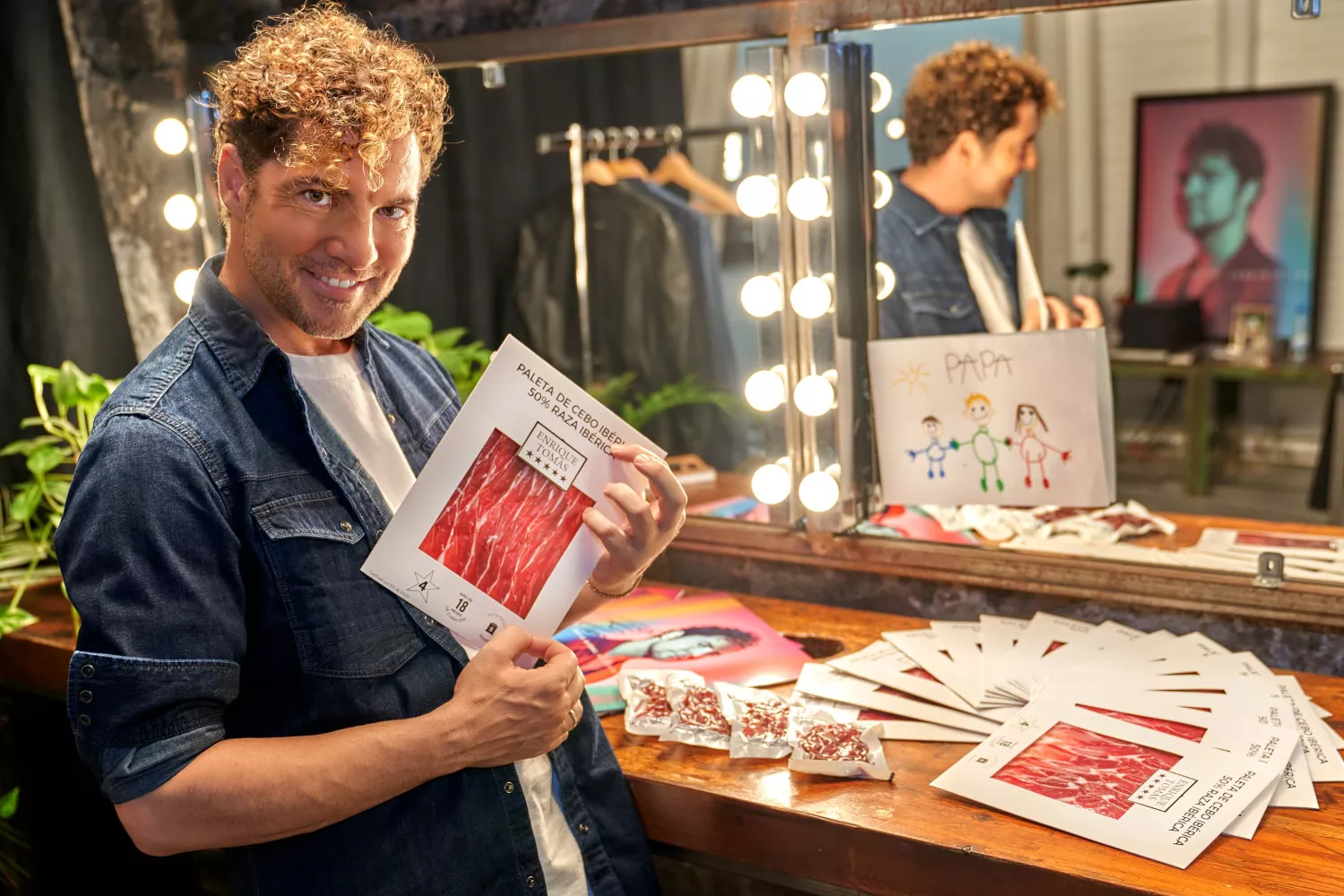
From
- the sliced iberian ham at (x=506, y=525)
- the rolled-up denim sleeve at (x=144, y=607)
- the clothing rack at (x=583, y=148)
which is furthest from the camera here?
the clothing rack at (x=583, y=148)

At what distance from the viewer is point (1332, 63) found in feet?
14.6

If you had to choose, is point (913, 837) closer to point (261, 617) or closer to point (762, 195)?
point (261, 617)

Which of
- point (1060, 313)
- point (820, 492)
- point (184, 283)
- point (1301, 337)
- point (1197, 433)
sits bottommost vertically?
point (1197, 433)

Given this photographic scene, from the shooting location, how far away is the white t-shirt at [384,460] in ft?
3.88

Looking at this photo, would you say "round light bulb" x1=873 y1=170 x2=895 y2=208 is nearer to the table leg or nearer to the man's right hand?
the man's right hand

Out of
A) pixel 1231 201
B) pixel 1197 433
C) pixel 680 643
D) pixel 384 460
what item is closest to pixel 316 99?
pixel 384 460

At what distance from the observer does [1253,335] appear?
438cm

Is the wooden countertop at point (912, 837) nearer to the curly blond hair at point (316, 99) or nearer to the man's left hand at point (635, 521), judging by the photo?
the man's left hand at point (635, 521)

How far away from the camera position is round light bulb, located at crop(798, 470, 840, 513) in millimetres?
1836

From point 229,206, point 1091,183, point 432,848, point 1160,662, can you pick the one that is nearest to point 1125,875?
point 1160,662

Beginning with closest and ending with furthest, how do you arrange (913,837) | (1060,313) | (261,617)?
(261,617), (913,837), (1060,313)

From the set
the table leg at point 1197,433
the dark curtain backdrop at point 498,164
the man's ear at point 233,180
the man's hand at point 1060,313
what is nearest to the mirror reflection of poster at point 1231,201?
the table leg at point 1197,433

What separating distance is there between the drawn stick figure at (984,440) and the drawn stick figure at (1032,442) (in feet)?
0.09

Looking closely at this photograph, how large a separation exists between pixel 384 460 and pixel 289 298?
206 millimetres
